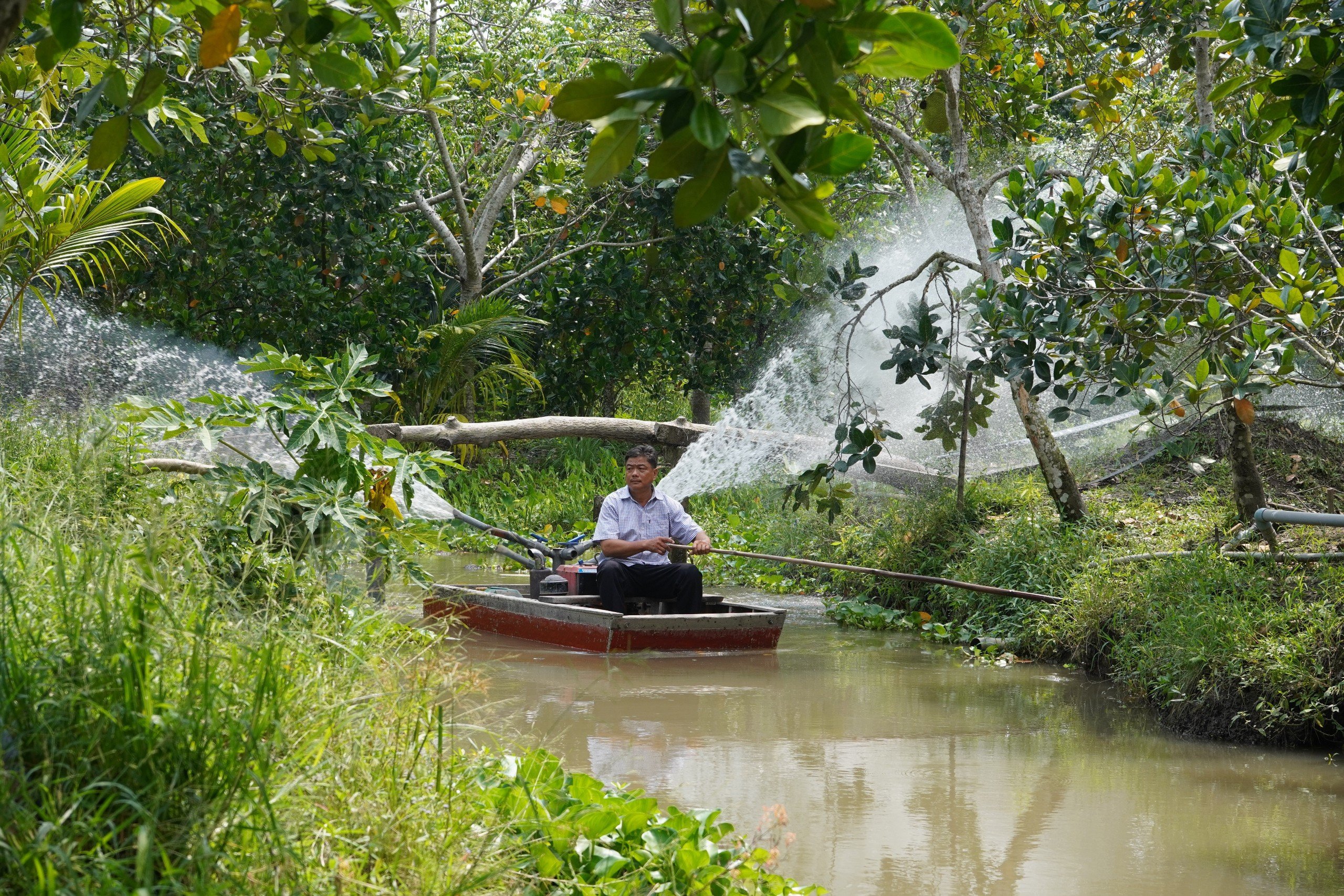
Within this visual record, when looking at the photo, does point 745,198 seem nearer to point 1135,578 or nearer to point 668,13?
point 668,13

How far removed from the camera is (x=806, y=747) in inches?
265

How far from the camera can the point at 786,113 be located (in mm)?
1863

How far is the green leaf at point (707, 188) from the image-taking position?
1954 millimetres

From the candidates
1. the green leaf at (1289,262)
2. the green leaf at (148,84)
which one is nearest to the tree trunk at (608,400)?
the green leaf at (1289,262)

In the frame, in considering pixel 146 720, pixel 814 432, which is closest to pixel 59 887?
pixel 146 720

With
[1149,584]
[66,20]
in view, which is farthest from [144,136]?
[1149,584]

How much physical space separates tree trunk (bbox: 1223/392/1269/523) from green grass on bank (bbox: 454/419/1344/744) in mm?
268

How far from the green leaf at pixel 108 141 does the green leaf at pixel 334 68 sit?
18.5 inches

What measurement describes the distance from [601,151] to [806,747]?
521 cm

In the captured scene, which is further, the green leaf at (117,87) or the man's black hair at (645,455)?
the man's black hair at (645,455)

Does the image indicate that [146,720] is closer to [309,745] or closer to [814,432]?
[309,745]

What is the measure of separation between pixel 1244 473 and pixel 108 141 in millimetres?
7268

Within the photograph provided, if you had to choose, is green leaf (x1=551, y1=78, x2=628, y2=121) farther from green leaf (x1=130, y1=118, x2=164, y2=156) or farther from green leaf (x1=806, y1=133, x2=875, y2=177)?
green leaf (x1=130, y1=118, x2=164, y2=156)

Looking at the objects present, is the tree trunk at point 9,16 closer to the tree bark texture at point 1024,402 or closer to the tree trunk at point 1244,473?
the tree trunk at point 1244,473
